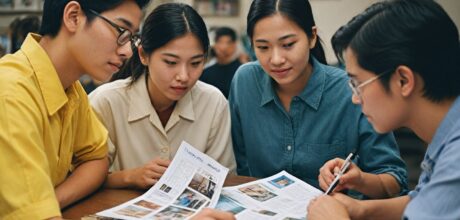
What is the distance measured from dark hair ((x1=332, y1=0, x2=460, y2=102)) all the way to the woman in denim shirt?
0.51 meters

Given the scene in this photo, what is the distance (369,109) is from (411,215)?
0.90 ft

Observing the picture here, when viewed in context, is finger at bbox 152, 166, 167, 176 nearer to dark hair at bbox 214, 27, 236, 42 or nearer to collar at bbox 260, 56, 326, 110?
collar at bbox 260, 56, 326, 110

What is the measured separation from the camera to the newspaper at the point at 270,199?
1125mm

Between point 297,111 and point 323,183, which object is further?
point 297,111

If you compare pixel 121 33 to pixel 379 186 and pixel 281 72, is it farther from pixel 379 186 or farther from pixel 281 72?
pixel 379 186

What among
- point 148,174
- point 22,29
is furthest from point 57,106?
point 22,29

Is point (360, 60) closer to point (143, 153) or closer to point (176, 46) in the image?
point (176, 46)

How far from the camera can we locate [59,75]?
1.22 m

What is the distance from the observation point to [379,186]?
137 cm

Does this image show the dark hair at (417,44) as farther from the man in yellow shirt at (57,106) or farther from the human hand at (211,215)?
the man in yellow shirt at (57,106)

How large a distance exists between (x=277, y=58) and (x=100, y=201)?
701mm

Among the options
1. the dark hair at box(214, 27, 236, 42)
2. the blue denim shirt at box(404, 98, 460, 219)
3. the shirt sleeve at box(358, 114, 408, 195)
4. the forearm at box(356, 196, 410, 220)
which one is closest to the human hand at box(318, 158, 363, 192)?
the forearm at box(356, 196, 410, 220)

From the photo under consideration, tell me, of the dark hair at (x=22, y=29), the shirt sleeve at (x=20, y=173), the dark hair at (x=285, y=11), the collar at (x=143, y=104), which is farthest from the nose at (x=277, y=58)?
the dark hair at (x=22, y=29)

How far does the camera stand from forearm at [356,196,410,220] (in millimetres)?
1157
